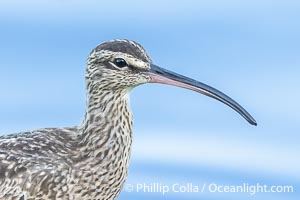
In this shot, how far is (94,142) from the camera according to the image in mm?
10914

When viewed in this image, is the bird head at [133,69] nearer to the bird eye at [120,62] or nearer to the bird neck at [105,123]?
the bird eye at [120,62]

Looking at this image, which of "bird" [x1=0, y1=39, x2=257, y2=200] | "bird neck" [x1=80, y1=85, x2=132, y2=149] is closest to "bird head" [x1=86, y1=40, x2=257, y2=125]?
"bird" [x1=0, y1=39, x2=257, y2=200]

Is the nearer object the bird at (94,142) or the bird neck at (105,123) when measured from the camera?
the bird at (94,142)

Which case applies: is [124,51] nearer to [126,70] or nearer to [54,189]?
[126,70]

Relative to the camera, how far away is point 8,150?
10.6 metres

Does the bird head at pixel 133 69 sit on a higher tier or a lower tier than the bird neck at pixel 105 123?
higher

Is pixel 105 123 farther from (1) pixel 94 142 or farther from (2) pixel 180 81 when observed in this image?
(2) pixel 180 81

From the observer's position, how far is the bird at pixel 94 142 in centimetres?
1055

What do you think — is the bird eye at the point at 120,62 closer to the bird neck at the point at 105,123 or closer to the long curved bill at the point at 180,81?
the long curved bill at the point at 180,81

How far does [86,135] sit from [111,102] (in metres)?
0.24

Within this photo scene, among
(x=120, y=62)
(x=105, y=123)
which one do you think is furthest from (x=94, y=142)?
(x=120, y=62)

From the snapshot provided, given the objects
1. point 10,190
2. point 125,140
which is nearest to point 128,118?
point 125,140

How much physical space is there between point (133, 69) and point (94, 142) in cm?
56

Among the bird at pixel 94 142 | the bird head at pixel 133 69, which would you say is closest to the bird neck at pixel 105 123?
the bird at pixel 94 142
